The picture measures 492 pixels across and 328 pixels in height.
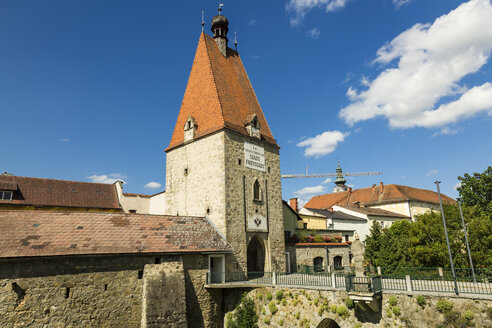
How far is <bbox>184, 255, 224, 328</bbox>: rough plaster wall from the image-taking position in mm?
15695

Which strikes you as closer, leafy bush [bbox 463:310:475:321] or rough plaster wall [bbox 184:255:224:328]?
leafy bush [bbox 463:310:475:321]

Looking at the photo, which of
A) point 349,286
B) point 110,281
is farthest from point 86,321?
point 349,286

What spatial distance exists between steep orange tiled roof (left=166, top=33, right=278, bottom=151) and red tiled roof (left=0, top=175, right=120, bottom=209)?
1115 cm

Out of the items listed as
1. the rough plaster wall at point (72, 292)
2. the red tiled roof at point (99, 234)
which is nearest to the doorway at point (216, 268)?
the red tiled roof at point (99, 234)

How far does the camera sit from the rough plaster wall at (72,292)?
1185 centimetres

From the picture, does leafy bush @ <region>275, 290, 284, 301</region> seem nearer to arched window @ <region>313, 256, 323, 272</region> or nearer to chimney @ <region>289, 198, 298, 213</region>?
arched window @ <region>313, 256, 323, 272</region>

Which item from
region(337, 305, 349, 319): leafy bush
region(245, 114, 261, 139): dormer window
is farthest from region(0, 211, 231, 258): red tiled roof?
region(245, 114, 261, 139): dormer window

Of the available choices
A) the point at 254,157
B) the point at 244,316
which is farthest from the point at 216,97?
the point at 244,316

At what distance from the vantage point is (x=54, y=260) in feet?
42.1

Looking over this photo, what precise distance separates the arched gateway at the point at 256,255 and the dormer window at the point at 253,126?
6.78 meters

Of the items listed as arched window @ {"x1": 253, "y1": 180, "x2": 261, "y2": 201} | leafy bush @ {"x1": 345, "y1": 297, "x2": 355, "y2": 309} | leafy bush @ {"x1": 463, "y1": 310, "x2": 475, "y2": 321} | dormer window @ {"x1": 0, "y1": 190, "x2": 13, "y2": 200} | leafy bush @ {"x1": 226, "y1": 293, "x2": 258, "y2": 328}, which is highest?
dormer window @ {"x1": 0, "y1": 190, "x2": 13, "y2": 200}

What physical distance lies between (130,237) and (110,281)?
219 cm

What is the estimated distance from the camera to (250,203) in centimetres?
2006

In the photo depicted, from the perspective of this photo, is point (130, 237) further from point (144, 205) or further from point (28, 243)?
point (144, 205)
